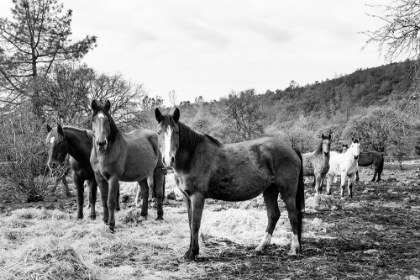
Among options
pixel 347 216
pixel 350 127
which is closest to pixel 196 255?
pixel 347 216

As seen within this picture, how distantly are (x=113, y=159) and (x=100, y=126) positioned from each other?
0.76m

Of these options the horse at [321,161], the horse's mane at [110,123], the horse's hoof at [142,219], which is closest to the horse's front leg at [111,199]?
the horse's mane at [110,123]

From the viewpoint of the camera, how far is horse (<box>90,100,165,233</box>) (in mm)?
6496

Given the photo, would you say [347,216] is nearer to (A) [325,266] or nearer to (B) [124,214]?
(A) [325,266]

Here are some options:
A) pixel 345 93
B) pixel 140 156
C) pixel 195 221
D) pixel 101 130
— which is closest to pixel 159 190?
pixel 140 156

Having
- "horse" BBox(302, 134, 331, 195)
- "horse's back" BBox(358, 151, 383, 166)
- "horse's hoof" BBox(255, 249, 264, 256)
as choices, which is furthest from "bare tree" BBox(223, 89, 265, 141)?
"horse's hoof" BBox(255, 249, 264, 256)

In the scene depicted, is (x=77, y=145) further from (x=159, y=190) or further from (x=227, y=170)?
(x=227, y=170)

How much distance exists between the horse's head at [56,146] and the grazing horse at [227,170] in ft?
11.7

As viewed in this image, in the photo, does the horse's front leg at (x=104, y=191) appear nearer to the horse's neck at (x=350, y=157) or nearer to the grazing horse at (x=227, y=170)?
the grazing horse at (x=227, y=170)

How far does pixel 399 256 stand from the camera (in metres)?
4.96

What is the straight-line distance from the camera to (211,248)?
18.2ft

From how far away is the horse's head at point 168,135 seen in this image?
467 centimetres

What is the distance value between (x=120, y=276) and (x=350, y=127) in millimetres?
40811

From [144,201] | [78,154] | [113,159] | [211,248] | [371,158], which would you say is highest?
[78,154]
